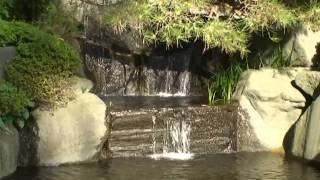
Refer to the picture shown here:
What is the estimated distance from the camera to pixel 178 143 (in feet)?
35.3

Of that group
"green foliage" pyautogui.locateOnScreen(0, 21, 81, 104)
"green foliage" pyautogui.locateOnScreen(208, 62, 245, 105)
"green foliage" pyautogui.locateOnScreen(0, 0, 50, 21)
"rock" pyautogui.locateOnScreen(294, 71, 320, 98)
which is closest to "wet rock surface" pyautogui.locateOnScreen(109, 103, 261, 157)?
"green foliage" pyautogui.locateOnScreen(208, 62, 245, 105)

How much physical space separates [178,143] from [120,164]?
1.37 meters

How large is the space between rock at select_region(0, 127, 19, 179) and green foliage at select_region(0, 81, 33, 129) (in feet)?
0.53

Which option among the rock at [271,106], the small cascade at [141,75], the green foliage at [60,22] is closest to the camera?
the green foliage at [60,22]

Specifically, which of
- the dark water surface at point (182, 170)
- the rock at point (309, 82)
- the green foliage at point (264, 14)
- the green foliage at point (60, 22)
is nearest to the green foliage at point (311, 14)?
the green foliage at point (264, 14)

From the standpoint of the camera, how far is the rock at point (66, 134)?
967cm

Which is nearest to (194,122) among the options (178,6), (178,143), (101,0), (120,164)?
(178,143)

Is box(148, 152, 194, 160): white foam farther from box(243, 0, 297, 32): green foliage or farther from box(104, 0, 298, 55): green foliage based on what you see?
box(243, 0, 297, 32): green foliage

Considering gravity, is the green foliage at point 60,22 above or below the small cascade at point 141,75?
above

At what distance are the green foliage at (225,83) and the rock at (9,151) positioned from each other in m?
4.16

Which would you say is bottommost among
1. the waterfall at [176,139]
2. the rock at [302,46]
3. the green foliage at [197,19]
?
the waterfall at [176,139]

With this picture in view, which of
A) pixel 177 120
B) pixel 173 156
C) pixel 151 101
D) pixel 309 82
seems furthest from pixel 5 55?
pixel 309 82

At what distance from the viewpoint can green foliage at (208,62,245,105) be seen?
1212cm

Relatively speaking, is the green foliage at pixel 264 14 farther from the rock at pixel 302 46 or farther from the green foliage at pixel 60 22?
the green foliage at pixel 60 22
